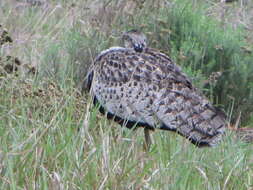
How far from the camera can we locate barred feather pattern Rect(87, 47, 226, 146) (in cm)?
535

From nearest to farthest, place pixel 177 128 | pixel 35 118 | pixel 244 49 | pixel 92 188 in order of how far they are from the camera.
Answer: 1. pixel 92 188
2. pixel 35 118
3. pixel 177 128
4. pixel 244 49

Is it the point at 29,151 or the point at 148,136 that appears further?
the point at 148,136

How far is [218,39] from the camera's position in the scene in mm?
7496

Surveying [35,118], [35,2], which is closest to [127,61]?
[35,118]

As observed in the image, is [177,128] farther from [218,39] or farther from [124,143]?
[218,39]

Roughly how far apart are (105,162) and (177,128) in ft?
3.99

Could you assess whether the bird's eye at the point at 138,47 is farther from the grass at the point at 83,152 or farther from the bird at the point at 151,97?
the grass at the point at 83,152

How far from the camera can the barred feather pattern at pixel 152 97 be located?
5348 mm

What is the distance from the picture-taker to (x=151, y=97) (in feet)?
18.0

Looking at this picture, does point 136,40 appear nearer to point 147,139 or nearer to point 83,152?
point 147,139

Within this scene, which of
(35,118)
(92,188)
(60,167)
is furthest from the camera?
(35,118)

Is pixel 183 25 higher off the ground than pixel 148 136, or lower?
Result: higher

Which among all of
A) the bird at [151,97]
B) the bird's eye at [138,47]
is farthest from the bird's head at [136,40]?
the bird at [151,97]

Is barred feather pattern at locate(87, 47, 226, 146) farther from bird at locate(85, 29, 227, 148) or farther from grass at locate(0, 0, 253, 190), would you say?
grass at locate(0, 0, 253, 190)
